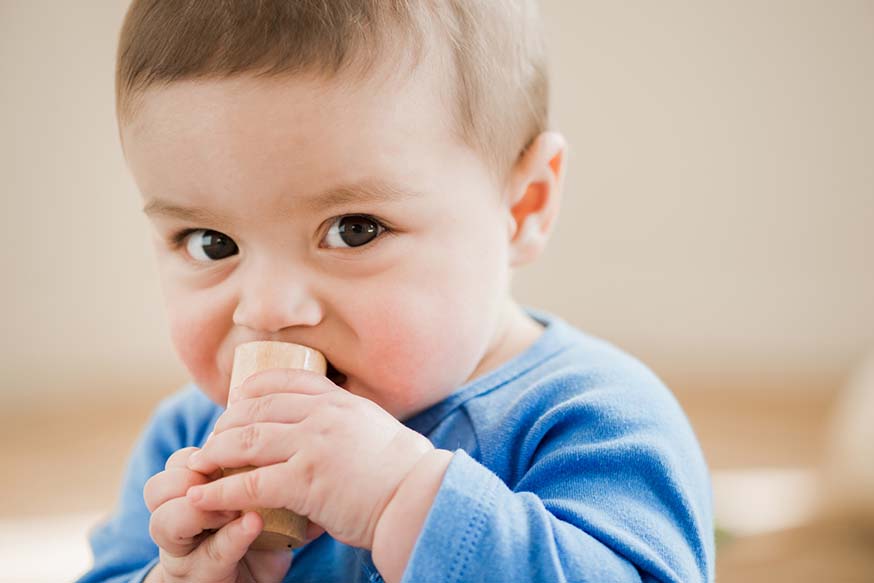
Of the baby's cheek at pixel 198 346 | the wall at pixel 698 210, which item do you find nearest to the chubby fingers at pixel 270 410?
the baby's cheek at pixel 198 346

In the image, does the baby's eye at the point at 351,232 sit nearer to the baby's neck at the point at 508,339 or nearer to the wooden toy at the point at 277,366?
the wooden toy at the point at 277,366

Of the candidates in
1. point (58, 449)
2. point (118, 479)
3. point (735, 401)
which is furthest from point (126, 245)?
point (735, 401)

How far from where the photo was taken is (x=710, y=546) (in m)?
0.79

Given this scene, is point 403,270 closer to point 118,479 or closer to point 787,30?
point 118,479

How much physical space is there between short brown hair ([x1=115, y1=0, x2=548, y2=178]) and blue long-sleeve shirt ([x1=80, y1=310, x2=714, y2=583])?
0.62 ft

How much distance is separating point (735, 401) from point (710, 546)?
1448 millimetres

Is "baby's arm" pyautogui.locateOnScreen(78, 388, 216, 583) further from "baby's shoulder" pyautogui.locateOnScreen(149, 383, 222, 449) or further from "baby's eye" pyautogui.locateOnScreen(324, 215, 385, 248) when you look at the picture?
"baby's eye" pyautogui.locateOnScreen(324, 215, 385, 248)

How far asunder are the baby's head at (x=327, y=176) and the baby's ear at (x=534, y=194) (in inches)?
2.0

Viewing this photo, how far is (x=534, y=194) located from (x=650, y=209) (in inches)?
61.3

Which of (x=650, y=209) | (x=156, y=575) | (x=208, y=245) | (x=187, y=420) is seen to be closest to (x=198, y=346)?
(x=208, y=245)

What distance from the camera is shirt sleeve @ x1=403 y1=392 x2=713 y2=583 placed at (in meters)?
0.62

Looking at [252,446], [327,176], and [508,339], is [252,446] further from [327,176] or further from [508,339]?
[508,339]

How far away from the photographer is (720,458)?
1769 millimetres

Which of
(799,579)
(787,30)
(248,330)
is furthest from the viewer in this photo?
(787,30)
